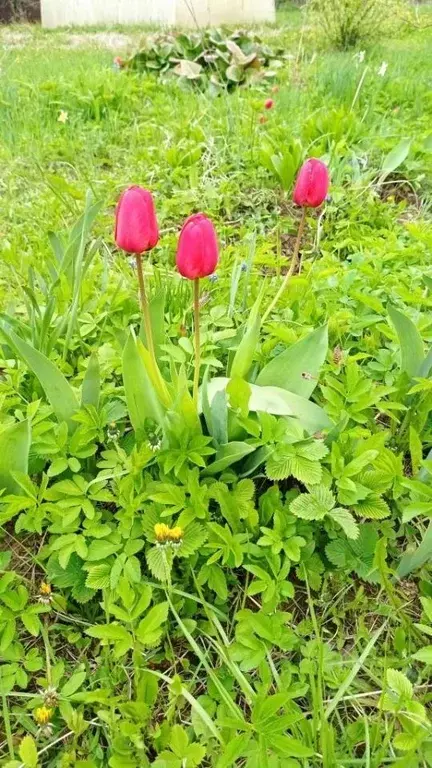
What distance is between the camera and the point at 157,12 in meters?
10.8

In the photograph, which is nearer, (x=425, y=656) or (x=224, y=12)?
(x=425, y=656)

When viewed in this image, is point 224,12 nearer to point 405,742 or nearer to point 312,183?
point 312,183

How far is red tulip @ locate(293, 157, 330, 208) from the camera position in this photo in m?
1.35

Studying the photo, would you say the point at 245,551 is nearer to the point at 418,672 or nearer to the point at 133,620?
the point at 133,620

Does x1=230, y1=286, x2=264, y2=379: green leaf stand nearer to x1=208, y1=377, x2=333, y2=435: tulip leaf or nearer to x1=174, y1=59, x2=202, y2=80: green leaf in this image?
x1=208, y1=377, x2=333, y2=435: tulip leaf

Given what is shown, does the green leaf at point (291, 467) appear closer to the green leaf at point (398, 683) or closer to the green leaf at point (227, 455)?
the green leaf at point (227, 455)

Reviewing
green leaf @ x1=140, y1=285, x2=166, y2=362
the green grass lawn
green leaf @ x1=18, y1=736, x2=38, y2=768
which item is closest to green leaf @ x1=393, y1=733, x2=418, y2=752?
the green grass lawn

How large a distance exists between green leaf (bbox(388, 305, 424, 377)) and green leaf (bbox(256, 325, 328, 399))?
168 millimetres

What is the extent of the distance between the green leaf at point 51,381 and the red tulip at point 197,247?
370 millimetres

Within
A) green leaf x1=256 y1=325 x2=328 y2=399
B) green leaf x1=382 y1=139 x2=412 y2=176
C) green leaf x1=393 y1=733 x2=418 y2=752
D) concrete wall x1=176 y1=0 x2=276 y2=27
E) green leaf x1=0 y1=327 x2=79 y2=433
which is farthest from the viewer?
concrete wall x1=176 y1=0 x2=276 y2=27

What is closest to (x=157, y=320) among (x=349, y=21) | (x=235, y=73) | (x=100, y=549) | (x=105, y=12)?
(x=100, y=549)

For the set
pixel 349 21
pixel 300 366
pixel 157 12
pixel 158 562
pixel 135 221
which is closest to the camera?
pixel 135 221

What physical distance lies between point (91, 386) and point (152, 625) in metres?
0.51

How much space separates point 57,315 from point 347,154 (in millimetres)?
1694
